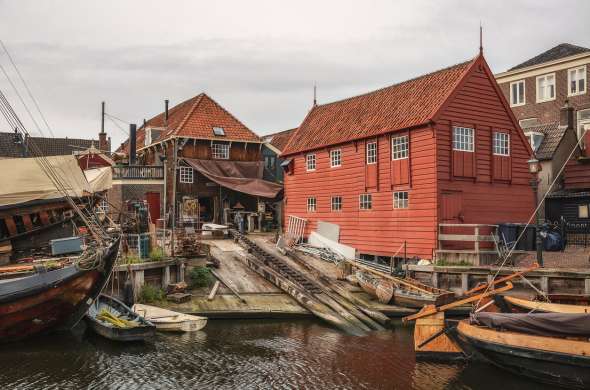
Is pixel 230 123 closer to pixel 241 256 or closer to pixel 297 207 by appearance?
pixel 297 207

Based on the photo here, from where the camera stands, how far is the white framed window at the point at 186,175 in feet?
134

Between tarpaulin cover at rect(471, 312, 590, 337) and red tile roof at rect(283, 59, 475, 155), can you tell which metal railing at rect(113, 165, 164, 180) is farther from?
tarpaulin cover at rect(471, 312, 590, 337)

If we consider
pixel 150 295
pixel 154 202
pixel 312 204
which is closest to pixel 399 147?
pixel 312 204

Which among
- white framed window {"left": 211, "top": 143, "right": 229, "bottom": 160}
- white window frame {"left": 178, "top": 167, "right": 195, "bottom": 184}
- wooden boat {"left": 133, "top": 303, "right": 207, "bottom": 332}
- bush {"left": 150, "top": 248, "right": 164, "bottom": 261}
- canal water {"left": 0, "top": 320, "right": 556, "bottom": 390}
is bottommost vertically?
canal water {"left": 0, "top": 320, "right": 556, "bottom": 390}

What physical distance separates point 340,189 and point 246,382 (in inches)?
689

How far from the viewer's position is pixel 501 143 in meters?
28.4

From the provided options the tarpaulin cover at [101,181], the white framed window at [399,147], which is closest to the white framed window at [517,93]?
the white framed window at [399,147]

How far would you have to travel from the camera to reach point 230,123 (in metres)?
44.4

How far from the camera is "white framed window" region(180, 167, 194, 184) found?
1604 inches

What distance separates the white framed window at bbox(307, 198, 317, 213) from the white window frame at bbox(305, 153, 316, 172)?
1.78 meters

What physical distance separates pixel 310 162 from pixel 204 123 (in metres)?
11.9

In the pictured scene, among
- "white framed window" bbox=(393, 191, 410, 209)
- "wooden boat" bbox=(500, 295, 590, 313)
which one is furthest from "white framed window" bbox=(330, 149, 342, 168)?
"wooden boat" bbox=(500, 295, 590, 313)

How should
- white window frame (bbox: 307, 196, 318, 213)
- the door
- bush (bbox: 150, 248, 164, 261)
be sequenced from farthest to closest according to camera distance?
the door, white window frame (bbox: 307, 196, 318, 213), bush (bbox: 150, 248, 164, 261)

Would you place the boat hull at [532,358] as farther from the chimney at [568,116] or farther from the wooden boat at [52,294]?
the chimney at [568,116]
